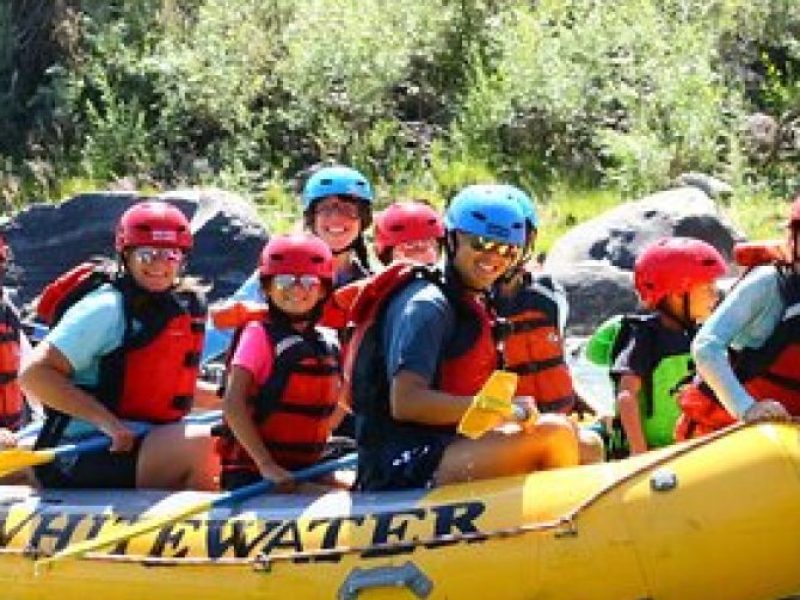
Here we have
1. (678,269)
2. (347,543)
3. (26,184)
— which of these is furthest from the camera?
(26,184)

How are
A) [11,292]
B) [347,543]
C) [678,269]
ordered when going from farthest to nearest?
[11,292]
[678,269]
[347,543]

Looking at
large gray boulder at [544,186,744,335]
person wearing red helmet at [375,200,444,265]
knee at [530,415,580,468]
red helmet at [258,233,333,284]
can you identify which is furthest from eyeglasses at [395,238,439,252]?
large gray boulder at [544,186,744,335]

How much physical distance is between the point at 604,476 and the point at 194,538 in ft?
3.84

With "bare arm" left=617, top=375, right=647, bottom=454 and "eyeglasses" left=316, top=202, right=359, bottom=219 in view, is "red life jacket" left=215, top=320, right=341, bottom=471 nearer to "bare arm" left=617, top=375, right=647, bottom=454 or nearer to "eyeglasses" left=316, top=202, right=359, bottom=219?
"bare arm" left=617, top=375, right=647, bottom=454

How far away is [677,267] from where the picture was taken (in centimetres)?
643

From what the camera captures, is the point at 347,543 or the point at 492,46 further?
the point at 492,46

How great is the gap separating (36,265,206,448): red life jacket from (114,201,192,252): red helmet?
0.13 metres

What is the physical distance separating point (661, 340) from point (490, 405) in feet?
4.78

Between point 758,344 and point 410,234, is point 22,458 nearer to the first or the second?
point 410,234

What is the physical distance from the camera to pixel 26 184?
48.0 feet

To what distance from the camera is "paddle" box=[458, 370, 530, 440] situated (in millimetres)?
5121

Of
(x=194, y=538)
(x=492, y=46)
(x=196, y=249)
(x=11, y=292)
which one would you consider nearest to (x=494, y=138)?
(x=492, y=46)

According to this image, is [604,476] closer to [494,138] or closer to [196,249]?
[196,249]

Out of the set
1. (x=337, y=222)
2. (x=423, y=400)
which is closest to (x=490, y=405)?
(x=423, y=400)
